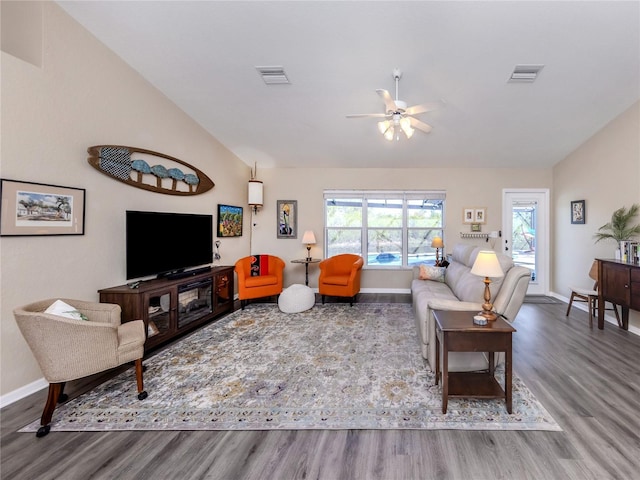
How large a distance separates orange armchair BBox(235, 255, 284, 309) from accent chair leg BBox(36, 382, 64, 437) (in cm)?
278

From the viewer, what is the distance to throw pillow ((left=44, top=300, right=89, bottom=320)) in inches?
81.8

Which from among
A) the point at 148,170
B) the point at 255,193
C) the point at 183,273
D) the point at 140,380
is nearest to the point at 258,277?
the point at 183,273

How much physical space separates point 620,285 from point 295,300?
4.26 m

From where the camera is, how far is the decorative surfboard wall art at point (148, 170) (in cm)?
291

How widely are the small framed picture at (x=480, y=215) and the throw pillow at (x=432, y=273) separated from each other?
189cm

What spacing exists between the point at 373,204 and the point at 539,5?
154 inches

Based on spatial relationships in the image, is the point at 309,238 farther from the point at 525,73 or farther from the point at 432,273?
the point at 525,73

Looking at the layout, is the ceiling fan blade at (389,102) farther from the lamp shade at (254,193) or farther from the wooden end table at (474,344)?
the lamp shade at (254,193)

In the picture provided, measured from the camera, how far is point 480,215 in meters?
5.67

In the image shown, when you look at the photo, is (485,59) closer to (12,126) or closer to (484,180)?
(484,180)

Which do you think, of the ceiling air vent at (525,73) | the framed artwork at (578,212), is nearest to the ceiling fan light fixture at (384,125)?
the ceiling air vent at (525,73)

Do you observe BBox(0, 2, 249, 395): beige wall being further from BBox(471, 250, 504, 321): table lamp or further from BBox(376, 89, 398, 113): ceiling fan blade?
BBox(471, 250, 504, 321): table lamp

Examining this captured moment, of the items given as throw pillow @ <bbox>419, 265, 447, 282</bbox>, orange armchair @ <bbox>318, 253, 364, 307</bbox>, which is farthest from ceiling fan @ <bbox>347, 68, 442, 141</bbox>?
orange armchair @ <bbox>318, 253, 364, 307</bbox>

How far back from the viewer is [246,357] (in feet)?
9.67
